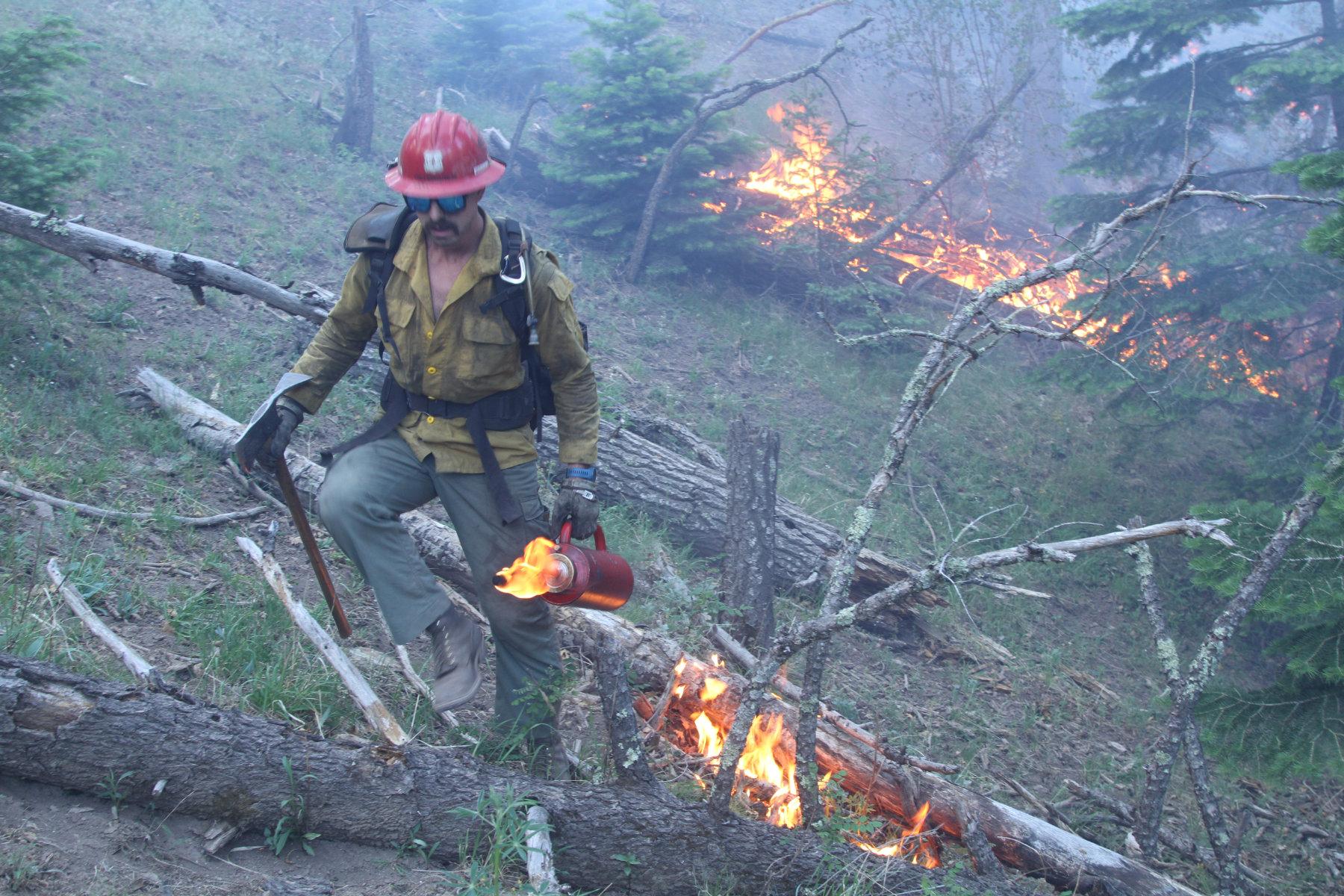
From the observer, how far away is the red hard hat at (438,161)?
366cm

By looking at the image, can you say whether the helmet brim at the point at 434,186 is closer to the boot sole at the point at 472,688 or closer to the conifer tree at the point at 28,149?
the boot sole at the point at 472,688

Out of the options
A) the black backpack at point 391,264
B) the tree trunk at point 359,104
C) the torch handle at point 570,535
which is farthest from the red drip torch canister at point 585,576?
the tree trunk at point 359,104

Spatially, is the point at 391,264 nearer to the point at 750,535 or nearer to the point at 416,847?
the point at 416,847

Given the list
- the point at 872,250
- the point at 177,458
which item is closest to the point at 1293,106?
the point at 872,250

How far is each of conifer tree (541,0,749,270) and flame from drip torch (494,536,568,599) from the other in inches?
431

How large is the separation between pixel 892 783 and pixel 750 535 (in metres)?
2.53

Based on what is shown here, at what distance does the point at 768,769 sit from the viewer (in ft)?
15.2

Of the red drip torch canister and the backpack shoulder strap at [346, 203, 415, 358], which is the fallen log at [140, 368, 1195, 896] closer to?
the red drip torch canister

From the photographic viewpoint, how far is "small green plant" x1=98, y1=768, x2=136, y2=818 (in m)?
3.07

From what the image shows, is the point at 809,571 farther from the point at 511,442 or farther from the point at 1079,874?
the point at 511,442

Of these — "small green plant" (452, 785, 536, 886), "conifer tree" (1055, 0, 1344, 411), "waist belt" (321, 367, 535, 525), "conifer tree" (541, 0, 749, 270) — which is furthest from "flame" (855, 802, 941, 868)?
"conifer tree" (541, 0, 749, 270)

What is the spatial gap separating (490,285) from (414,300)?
1.10 feet

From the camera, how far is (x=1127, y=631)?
884 centimetres

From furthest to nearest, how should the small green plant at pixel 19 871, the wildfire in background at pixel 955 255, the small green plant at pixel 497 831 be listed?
the wildfire in background at pixel 955 255 < the small green plant at pixel 497 831 < the small green plant at pixel 19 871
